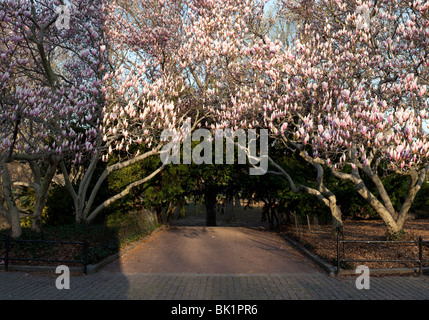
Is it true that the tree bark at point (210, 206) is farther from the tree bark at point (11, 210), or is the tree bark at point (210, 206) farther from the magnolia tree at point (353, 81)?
the tree bark at point (11, 210)

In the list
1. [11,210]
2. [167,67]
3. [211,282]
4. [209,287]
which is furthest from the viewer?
[167,67]

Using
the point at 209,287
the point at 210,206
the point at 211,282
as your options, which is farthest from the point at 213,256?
the point at 210,206

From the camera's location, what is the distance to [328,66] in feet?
38.5

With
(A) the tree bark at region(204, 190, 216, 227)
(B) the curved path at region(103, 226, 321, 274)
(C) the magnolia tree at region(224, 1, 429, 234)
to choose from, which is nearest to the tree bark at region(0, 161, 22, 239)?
(B) the curved path at region(103, 226, 321, 274)

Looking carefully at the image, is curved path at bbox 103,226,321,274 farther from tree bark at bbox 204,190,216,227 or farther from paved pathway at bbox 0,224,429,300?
tree bark at bbox 204,190,216,227

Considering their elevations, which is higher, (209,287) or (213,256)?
(209,287)

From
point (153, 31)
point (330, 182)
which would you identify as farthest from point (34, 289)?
point (330, 182)

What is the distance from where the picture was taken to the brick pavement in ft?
24.6

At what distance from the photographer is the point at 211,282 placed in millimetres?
8680

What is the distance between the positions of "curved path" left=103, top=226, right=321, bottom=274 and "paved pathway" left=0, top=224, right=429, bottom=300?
3cm

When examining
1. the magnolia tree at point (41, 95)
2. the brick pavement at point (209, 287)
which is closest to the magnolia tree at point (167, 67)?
the magnolia tree at point (41, 95)

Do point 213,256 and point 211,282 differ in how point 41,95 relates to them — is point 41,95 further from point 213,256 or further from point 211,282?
point 211,282

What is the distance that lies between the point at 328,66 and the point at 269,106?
246 centimetres

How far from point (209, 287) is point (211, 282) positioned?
473 mm
